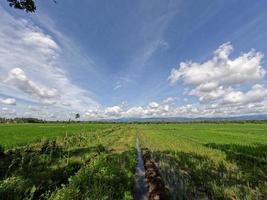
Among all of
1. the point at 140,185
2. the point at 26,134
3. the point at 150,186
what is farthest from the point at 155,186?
the point at 26,134

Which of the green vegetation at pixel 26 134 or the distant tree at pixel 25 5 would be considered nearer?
Answer: the distant tree at pixel 25 5

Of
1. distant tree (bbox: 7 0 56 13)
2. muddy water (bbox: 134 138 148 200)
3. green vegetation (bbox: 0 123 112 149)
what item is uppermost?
distant tree (bbox: 7 0 56 13)

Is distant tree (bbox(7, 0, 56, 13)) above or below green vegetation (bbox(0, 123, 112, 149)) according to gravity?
above

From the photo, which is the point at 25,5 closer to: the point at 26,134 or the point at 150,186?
the point at 150,186

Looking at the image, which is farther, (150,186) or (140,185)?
(140,185)

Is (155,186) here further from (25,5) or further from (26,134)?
(26,134)

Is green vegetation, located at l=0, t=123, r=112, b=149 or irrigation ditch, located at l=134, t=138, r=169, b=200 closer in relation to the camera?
irrigation ditch, located at l=134, t=138, r=169, b=200

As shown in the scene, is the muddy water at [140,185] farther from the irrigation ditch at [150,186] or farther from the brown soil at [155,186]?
the brown soil at [155,186]

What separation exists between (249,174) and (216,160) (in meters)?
3.66

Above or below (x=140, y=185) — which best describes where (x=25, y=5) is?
above

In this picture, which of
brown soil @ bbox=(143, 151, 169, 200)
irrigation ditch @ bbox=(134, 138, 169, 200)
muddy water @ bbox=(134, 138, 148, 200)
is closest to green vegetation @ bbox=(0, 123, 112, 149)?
muddy water @ bbox=(134, 138, 148, 200)

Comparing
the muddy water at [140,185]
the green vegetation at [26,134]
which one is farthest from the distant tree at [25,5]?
the green vegetation at [26,134]

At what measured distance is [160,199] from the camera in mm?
8047

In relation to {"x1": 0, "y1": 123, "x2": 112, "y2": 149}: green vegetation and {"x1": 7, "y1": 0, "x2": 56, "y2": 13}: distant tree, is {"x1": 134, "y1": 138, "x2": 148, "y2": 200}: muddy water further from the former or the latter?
{"x1": 0, "y1": 123, "x2": 112, "y2": 149}: green vegetation
